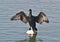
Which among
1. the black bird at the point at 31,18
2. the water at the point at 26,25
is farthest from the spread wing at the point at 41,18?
the water at the point at 26,25

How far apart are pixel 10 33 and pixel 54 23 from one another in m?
2.20

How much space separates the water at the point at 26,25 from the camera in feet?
46.1

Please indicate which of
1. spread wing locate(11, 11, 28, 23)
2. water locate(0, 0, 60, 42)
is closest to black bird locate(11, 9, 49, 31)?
spread wing locate(11, 11, 28, 23)

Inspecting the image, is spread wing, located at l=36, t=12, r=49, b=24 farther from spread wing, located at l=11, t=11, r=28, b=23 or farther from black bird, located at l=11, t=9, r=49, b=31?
spread wing, located at l=11, t=11, r=28, b=23

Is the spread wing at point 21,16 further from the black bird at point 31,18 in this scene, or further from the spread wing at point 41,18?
the spread wing at point 41,18

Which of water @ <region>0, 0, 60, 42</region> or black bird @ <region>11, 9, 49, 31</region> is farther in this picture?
black bird @ <region>11, 9, 49, 31</region>

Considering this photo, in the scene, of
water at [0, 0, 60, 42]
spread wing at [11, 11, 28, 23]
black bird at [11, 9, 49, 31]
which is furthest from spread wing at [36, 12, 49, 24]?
spread wing at [11, 11, 28, 23]

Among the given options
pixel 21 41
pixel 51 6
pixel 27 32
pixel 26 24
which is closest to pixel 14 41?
pixel 21 41

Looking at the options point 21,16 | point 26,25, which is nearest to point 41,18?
point 21,16

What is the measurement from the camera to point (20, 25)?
15.7 m

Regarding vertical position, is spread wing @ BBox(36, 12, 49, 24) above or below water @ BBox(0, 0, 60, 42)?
above

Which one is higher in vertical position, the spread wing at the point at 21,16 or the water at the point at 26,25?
the spread wing at the point at 21,16

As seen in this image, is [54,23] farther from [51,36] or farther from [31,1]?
[31,1]

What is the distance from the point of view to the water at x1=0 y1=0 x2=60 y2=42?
14062mm
